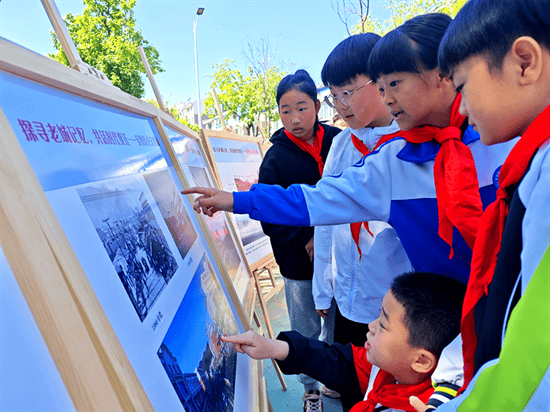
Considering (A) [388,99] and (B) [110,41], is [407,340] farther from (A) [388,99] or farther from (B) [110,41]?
(B) [110,41]

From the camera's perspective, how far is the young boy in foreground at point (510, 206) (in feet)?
1.69

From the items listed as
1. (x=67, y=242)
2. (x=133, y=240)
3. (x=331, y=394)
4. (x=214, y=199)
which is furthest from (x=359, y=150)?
(x=331, y=394)

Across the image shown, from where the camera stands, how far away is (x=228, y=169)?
11.5 ft

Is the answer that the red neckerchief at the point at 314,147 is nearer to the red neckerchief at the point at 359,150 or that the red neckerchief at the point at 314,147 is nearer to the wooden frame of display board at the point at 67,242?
the red neckerchief at the point at 359,150

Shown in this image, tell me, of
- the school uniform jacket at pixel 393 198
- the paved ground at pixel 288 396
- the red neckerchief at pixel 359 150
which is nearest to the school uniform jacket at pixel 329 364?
the school uniform jacket at pixel 393 198

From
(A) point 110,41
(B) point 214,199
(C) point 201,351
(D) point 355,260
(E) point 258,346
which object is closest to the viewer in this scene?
(C) point 201,351

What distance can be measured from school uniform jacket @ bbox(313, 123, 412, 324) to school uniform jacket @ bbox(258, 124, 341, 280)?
1.15ft

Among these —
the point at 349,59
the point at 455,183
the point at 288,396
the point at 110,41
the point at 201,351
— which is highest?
the point at 110,41

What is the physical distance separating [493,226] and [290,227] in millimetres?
1816

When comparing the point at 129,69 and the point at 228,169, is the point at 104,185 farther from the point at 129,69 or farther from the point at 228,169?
the point at 129,69

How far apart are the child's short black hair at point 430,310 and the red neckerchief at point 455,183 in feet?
0.41

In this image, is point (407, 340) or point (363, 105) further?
point (363, 105)

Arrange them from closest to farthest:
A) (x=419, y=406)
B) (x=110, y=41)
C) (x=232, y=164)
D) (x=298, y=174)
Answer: (x=419, y=406) < (x=298, y=174) < (x=232, y=164) < (x=110, y=41)

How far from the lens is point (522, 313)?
1.71ft
